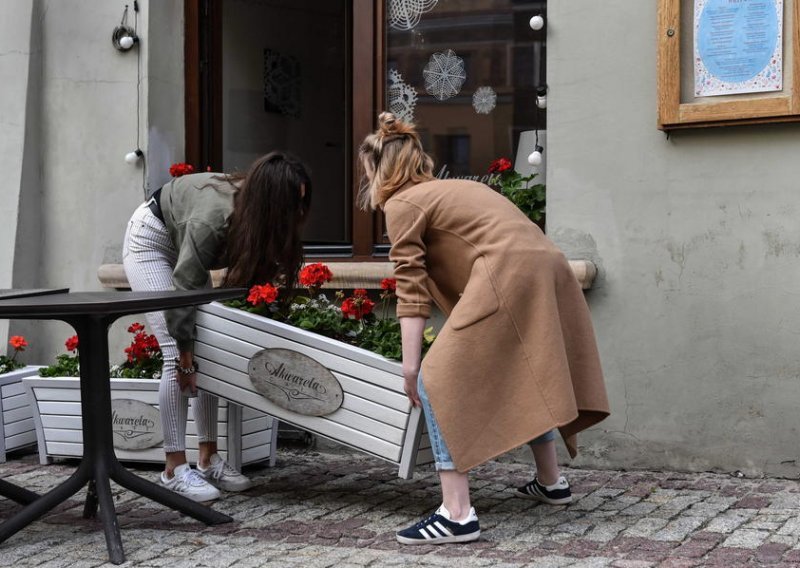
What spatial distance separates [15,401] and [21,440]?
0.21 m

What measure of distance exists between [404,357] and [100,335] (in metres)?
1.14

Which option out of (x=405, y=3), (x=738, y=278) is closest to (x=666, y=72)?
(x=738, y=278)

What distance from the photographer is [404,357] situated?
439 centimetres

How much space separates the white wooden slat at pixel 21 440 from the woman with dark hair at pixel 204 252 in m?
1.46

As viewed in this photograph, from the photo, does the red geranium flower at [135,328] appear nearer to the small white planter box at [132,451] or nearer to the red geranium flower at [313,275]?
the small white planter box at [132,451]

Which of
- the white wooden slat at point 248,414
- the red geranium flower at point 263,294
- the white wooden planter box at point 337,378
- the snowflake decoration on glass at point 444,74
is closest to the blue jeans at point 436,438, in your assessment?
the white wooden planter box at point 337,378

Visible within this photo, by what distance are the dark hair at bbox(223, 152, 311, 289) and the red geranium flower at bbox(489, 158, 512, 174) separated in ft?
4.78

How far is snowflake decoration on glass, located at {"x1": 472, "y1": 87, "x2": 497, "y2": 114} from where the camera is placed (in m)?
6.35

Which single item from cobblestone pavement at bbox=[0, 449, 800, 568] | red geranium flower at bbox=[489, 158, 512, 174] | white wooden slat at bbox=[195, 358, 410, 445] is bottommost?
cobblestone pavement at bbox=[0, 449, 800, 568]

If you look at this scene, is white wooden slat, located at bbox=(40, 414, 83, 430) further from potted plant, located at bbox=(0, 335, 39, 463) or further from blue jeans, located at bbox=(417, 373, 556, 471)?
blue jeans, located at bbox=(417, 373, 556, 471)

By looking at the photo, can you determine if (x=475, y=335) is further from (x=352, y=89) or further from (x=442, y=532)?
(x=352, y=89)

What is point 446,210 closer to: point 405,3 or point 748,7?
point 748,7

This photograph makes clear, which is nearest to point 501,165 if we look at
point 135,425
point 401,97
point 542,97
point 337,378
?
point 542,97

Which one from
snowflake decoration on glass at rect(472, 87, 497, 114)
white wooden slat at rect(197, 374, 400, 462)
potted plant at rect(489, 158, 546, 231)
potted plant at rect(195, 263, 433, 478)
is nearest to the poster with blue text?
potted plant at rect(489, 158, 546, 231)
